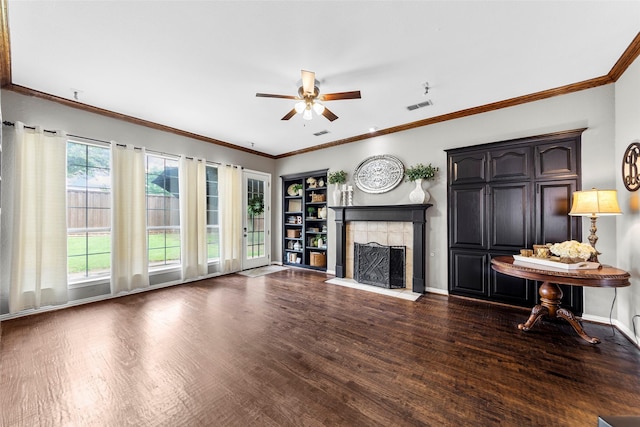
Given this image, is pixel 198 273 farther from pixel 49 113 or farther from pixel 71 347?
pixel 49 113

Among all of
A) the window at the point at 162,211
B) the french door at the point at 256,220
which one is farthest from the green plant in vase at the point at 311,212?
the window at the point at 162,211

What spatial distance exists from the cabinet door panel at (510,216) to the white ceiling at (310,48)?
130 cm

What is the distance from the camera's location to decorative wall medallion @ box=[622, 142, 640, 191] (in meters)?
2.51

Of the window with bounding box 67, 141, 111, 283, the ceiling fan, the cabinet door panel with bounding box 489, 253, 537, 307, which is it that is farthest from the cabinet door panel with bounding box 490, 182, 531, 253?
the window with bounding box 67, 141, 111, 283

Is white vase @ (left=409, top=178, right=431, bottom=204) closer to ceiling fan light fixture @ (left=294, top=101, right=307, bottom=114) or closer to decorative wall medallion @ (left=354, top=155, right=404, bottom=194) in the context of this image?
decorative wall medallion @ (left=354, top=155, right=404, bottom=194)

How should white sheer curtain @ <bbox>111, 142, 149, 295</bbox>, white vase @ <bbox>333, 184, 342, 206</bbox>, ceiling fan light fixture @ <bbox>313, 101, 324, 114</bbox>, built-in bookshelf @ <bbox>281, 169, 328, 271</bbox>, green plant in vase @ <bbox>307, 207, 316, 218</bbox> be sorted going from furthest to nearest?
green plant in vase @ <bbox>307, 207, 316, 218</bbox> → built-in bookshelf @ <bbox>281, 169, 328, 271</bbox> → white vase @ <bbox>333, 184, 342, 206</bbox> → white sheer curtain @ <bbox>111, 142, 149, 295</bbox> → ceiling fan light fixture @ <bbox>313, 101, 324, 114</bbox>

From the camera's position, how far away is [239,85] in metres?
3.12

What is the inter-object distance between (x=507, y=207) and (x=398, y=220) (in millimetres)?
1578

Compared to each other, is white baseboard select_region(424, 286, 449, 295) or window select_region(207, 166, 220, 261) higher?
window select_region(207, 166, 220, 261)

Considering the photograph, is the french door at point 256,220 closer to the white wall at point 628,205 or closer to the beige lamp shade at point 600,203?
the beige lamp shade at point 600,203

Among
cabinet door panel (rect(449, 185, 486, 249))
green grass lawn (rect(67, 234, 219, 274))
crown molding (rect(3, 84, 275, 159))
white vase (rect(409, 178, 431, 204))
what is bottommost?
green grass lawn (rect(67, 234, 219, 274))

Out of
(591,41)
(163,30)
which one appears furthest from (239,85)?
(591,41)

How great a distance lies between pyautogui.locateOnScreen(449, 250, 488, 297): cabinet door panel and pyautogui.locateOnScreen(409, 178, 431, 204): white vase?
94 centimetres

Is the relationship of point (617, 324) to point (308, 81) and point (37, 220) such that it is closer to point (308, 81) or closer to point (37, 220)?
point (308, 81)
